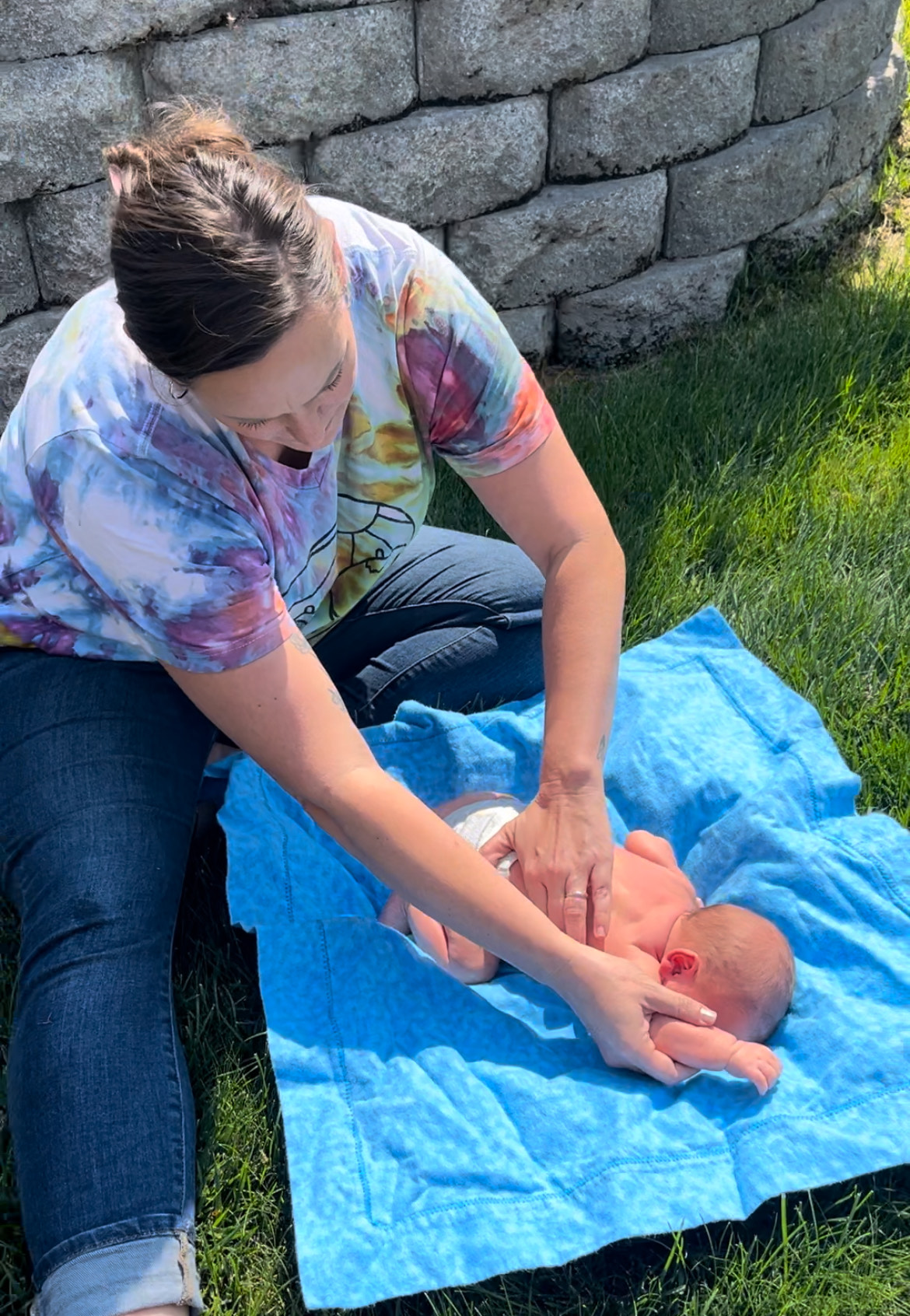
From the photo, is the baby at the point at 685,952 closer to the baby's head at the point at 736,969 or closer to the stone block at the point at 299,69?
the baby's head at the point at 736,969

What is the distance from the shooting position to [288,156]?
9.66 feet

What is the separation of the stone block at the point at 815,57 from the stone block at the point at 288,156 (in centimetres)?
137

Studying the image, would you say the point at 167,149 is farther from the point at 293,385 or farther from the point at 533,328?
the point at 533,328

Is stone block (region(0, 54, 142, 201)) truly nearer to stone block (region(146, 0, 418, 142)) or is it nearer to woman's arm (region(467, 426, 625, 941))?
stone block (region(146, 0, 418, 142))

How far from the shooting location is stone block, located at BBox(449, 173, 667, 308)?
329 centimetres

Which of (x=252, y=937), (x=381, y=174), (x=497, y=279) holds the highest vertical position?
(x=381, y=174)

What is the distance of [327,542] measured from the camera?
1.97 metres

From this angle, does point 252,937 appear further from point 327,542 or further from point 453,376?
point 453,376

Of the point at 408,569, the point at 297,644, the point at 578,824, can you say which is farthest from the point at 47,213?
the point at 578,824

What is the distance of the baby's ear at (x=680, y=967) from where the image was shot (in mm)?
1946

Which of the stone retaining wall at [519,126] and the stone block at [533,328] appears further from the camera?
the stone block at [533,328]

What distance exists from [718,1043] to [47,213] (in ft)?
7.30

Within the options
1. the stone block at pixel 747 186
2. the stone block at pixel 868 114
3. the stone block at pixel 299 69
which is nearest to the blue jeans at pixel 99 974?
the stone block at pixel 299 69

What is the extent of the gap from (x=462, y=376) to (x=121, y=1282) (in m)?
1.32
